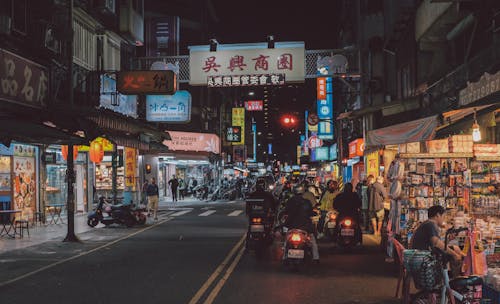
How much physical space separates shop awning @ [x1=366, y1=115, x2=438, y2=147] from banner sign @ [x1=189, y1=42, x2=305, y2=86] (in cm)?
1228

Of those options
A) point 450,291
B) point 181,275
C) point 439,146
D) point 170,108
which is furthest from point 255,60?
point 450,291

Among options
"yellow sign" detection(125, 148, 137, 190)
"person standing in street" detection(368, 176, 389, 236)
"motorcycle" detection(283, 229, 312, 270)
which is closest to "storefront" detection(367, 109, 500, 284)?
"motorcycle" detection(283, 229, 312, 270)

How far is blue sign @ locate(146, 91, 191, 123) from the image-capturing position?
36566 millimetres

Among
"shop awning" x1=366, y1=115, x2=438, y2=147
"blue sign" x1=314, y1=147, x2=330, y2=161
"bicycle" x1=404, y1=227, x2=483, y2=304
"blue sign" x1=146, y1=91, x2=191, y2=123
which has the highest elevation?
"blue sign" x1=146, y1=91, x2=191, y2=123

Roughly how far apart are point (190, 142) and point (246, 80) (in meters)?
20.3

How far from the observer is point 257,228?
15008 mm

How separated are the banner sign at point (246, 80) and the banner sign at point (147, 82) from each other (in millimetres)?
6648

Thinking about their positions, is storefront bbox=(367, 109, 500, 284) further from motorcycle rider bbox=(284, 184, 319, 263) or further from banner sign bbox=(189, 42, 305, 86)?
banner sign bbox=(189, 42, 305, 86)

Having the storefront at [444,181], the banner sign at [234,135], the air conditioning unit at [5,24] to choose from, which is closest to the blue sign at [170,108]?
the air conditioning unit at [5,24]

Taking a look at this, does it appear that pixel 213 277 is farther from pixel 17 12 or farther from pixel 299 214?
pixel 17 12

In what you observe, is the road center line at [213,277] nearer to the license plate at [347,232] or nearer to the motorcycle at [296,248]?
the motorcycle at [296,248]

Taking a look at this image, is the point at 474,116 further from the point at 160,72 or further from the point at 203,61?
the point at 203,61

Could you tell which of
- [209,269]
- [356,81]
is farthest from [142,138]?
[356,81]

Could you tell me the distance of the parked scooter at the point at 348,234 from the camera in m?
16.0
